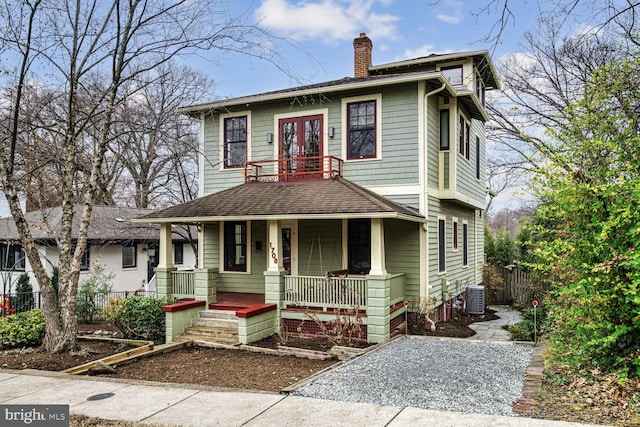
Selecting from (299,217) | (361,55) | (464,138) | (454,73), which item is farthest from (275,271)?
(454,73)

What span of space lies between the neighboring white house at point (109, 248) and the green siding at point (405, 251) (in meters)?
10.0

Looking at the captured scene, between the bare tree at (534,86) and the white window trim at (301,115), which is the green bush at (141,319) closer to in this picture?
the white window trim at (301,115)

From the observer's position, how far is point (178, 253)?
24.6 m

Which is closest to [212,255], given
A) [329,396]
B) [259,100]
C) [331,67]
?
[259,100]

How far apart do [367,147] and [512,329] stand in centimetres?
569

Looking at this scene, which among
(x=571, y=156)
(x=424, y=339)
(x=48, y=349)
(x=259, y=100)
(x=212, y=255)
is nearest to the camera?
(x=571, y=156)

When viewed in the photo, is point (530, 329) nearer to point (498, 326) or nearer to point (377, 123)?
point (498, 326)

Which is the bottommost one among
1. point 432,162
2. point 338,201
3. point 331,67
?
point 338,201

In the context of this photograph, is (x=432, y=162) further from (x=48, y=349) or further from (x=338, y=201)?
(x=48, y=349)

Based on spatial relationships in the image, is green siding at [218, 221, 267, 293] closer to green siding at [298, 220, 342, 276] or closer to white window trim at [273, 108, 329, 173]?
green siding at [298, 220, 342, 276]

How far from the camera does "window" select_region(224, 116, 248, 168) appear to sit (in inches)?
552

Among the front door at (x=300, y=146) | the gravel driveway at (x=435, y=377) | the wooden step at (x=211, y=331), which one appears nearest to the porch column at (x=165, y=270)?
the wooden step at (x=211, y=331)

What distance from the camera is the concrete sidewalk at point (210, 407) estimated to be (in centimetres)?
506

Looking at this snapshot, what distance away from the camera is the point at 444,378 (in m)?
6.88
